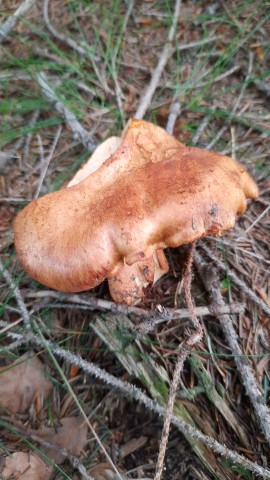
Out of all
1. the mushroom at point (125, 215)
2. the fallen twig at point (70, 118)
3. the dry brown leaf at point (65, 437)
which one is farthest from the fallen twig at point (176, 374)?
the fallen twig at point (70, 118)

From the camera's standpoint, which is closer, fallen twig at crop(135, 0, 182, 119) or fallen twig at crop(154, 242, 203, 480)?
fallen twig at crop(154, 242, 203, 480)

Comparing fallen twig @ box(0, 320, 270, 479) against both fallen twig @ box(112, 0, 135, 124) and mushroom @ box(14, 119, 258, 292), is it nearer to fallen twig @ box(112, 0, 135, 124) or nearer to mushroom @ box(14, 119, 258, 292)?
mushroom @ box(14, 119, 258, 292)

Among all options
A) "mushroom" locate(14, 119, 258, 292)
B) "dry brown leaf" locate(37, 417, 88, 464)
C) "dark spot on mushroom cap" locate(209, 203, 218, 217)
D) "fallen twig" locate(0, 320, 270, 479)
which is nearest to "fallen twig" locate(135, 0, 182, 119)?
"mushroom" locate(14, 119, 258, 292)

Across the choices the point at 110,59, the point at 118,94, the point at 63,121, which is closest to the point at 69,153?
the point at 63,121

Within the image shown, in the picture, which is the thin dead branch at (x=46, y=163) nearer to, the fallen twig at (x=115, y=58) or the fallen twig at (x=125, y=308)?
the fallen twig at (x=115, y=58)

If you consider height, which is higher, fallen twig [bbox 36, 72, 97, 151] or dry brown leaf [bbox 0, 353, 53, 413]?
fallen twig [bbox 36, 72, 97, 151]

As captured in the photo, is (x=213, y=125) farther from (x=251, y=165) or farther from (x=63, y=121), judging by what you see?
(x=63, y=121)

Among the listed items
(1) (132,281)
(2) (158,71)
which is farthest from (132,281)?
(2) (158,71)
